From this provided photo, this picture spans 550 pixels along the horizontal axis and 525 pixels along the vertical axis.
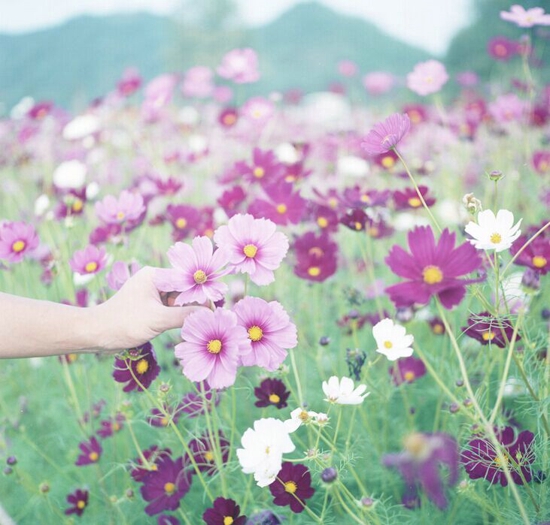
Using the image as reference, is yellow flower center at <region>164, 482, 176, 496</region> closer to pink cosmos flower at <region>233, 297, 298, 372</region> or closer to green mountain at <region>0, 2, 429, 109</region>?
pink cosmos flower at <region>233, 297, 298, 372</region>

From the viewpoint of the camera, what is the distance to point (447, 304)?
22.7 inches

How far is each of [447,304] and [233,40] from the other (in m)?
12.5

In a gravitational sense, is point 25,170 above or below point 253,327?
below

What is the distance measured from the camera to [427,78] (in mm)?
1323

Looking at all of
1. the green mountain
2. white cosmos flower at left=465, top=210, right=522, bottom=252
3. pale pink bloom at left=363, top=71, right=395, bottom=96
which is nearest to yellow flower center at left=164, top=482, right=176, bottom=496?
white cosmos flower at left=465, top=210, right=522, bottom=252

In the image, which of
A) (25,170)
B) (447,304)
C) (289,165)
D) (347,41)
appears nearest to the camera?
(447,304)

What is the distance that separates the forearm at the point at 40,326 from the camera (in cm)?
66

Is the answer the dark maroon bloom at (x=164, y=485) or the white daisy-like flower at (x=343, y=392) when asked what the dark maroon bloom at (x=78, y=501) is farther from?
the white daisy-like flower at (x=343, y=392)

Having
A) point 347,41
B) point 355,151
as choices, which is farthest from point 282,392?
point 347,41

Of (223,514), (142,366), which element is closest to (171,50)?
(142,366)

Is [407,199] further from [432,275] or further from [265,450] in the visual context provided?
[265,450]

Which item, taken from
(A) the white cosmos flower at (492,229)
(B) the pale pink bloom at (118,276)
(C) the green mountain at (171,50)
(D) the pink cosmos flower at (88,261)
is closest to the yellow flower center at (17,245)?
(D) the pink cosmos flower at (88,261)

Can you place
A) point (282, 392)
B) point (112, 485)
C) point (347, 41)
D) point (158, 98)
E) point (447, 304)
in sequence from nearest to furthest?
1. point (447, 304)
2. point (282, 392)
3. point (112, 485)
4. point (158, 98)
5. point (347, 41)

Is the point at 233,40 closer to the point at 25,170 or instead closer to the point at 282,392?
the point at 25,170
